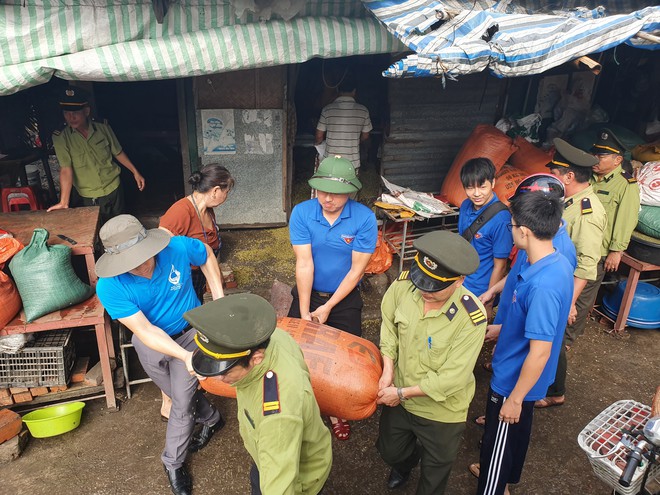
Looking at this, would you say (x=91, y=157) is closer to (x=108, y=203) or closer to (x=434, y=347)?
(x=108, y=203)

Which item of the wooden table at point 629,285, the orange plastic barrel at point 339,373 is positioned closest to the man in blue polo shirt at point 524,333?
the orange plastic barrel at point 339,373

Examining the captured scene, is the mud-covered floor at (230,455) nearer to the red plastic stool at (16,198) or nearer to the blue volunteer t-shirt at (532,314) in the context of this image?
the blue volunteer t-shirt at (532,314)

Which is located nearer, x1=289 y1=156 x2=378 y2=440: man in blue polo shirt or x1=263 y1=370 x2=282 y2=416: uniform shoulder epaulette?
x1=263 y1=370 x2=282 y2=416: uniform shoulder epaulette

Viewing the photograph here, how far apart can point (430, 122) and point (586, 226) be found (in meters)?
3.61

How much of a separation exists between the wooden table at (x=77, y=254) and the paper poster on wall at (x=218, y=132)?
6.81 feet

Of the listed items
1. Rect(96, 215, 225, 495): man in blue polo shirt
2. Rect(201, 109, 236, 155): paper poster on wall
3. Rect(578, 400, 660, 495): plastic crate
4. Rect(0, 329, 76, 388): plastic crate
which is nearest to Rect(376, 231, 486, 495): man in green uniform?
Rect(578, 400, 660, 495): plastic crate

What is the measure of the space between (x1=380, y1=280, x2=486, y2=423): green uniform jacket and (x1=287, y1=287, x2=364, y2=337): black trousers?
2.76ft

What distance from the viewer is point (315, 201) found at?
375 cm

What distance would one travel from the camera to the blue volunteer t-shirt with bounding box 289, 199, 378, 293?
145 inches

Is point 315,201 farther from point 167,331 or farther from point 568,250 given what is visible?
point 568,250

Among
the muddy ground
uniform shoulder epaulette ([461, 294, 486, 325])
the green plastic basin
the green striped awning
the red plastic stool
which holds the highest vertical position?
the green striped awning

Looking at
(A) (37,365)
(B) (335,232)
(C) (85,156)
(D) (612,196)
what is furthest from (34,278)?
(D) (612,196)

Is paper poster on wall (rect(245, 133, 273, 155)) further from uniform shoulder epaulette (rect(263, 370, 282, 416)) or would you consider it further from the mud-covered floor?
uniform shoulder epaulette (rect(263, 370, 282, 416))

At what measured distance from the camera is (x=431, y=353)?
9.23ft
